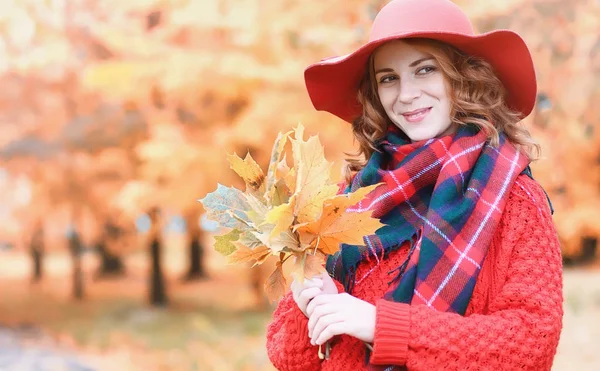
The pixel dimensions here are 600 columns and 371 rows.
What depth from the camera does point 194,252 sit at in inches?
208

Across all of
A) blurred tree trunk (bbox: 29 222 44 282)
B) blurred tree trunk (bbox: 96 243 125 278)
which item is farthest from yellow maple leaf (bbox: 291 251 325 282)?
blurred tree trunk (bbox: 29 222 44 282)

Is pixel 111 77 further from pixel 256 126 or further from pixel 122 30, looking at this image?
pixel 256 126

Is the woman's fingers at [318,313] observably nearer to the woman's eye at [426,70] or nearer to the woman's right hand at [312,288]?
the woman's right hand at [312,288]

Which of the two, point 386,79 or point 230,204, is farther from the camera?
point 386,79

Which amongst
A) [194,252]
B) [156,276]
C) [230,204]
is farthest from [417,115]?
[156,276]

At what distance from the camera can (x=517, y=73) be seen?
64.8 inches

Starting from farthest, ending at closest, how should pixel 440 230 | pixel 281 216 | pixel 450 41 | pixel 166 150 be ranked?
pixel 166 150 → pixel 450 41 → pixel 440 230 → pixel 281 216

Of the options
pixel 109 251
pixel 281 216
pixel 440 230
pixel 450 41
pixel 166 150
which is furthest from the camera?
pixel 109 251

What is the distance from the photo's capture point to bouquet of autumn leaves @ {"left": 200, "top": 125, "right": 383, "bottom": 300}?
1297 mm

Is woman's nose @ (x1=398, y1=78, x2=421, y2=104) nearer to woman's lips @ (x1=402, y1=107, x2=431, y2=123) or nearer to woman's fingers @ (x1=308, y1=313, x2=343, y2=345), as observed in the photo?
woman's lips @ (x1=402, y1=107, x2=431, y2=123)

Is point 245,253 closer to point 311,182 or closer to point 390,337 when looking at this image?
point 311,182

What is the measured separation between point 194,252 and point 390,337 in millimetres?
4052

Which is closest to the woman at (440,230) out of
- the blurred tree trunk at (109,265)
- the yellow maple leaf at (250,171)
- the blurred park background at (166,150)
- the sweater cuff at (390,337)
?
the sweater cuff at (390,337)

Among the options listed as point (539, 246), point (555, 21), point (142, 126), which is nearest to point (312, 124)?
point (142, 126)
